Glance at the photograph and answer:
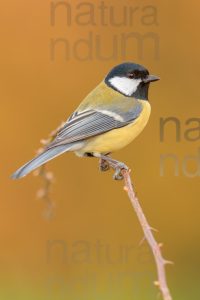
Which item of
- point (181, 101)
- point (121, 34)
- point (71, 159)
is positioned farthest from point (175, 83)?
point (71, 159)

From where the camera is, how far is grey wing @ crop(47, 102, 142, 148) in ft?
8.53

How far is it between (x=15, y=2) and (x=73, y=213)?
4.94 feet

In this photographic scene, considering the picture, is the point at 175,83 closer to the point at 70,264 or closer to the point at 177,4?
the point at 177,4

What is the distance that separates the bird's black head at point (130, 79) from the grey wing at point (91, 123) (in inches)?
3.1

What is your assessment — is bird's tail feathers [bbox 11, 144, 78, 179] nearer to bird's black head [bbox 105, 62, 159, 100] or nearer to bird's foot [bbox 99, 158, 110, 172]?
bird's foot [bbox 99, 158, 110, 172]

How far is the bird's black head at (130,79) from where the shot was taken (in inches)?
109

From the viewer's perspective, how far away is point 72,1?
445 cm

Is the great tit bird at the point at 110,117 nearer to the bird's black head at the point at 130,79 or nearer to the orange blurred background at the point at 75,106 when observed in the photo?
the bird's black head at the point at 130,79

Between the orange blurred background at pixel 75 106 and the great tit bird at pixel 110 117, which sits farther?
the orange blurred background at pixel 75 106

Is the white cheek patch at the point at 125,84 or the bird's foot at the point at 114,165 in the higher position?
the white cheek patch at the point at 125,84

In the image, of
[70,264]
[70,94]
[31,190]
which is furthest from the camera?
[70,94]

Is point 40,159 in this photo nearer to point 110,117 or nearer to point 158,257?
point 110,117

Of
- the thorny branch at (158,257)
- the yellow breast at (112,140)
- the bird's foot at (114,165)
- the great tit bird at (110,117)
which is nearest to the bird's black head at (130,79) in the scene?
the great tit bird at (110,117)

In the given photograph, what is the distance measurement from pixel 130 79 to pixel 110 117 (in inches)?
7.1
